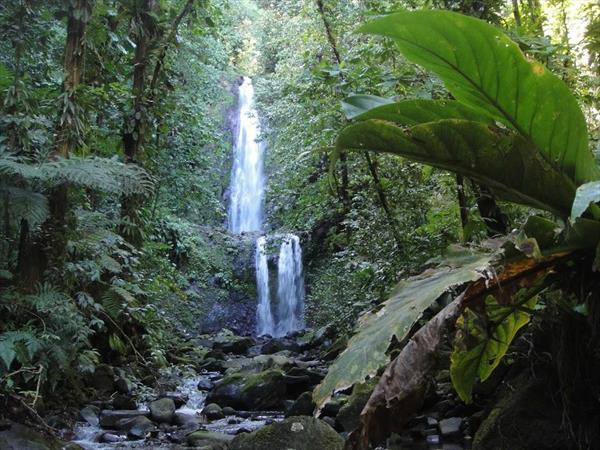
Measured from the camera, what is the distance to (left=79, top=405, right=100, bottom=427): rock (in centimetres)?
531

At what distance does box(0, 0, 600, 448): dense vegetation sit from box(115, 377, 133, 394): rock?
315 millimetres

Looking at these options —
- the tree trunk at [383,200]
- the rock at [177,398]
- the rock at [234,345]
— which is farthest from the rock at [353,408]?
the rock at [234,345]

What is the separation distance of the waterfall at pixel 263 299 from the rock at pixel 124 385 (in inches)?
377

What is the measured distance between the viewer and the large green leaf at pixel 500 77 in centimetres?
142

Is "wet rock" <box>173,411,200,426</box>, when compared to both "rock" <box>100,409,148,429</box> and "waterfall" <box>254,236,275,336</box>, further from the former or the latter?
"waterfall" <box>254,236,275,336</box>

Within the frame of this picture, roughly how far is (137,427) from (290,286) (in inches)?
433

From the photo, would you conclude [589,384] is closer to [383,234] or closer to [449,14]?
[449,14]

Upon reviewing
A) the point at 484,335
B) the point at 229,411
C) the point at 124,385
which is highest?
the point at 484,335

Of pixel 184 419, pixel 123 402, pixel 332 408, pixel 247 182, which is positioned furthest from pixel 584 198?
pixel 247 182

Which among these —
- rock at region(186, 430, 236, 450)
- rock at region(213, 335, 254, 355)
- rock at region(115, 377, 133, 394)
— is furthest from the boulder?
rock at region(213, 335, 254, 355)

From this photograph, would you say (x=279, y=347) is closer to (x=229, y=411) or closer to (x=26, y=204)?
(x=229, y=411)

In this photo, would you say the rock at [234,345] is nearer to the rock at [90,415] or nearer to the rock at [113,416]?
the rock at [113,416]

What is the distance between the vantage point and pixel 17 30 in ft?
17.0

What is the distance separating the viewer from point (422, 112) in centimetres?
163
